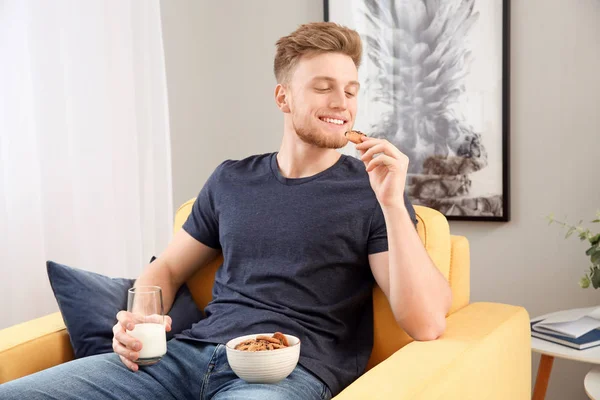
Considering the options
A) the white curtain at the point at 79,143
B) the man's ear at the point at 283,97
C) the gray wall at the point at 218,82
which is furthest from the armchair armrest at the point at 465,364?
the gray wall at the point at 218,82

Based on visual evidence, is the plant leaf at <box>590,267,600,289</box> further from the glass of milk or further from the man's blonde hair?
the glass of milk

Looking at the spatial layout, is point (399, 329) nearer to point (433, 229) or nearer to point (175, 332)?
point (433, 229)

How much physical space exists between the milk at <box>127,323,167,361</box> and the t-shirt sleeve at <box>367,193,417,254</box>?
507 mm

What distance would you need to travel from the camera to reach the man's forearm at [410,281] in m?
1.52

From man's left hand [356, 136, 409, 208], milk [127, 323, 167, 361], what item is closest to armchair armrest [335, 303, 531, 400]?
man's left hand [356, 136, 409, 208]

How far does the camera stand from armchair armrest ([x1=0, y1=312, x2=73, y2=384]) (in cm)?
162

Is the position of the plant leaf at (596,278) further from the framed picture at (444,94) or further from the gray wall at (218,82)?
the gray wall at (218,82)

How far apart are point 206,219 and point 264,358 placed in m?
0.63

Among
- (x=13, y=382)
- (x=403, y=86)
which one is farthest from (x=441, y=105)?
(x=13, y=382)

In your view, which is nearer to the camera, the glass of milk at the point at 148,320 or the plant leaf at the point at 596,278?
the glass of milk at the point at 148,320

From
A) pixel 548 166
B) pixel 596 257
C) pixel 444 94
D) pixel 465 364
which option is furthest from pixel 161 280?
pixel 548 166

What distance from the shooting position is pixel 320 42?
180 cm

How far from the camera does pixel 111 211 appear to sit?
257 centimetres

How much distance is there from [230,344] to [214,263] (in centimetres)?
60
